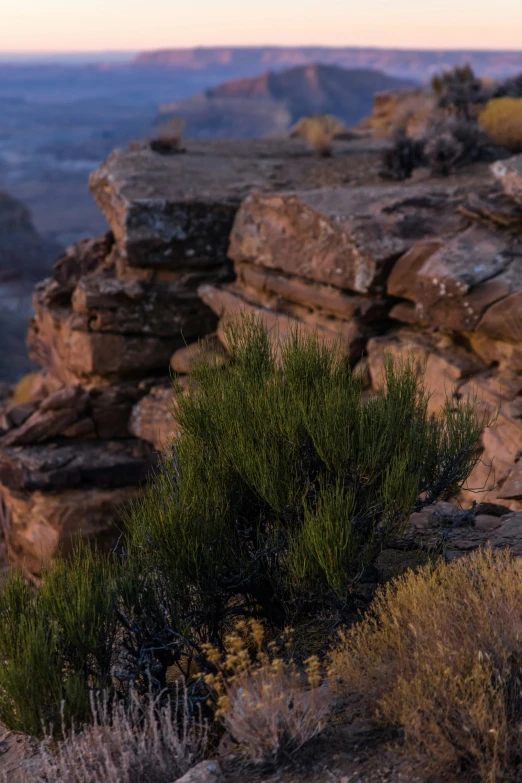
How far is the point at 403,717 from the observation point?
3.17 m

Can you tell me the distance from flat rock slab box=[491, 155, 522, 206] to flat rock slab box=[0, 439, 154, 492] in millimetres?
5957

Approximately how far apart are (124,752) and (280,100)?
171 metres

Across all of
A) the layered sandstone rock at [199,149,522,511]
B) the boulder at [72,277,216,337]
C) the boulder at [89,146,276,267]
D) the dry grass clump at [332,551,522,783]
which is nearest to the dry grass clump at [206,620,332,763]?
the dry grass clump at [332,551,522,783]

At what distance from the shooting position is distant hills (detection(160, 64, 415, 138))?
151m

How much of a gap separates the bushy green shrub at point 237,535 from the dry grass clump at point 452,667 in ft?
1.48

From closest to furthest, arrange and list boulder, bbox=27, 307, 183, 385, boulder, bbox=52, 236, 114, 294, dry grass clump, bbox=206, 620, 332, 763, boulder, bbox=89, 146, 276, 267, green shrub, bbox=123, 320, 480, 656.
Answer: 1. dry grass clump, bbox=206, 620, 332, 763
2. green shrub, bbox=123, 320, 480, 656
3. boulder, bbox=89, 146, 276, 267
4. boulder, bbox=27, 307, 183, 385
5. boulder, bbox=52, 236, 114, 294

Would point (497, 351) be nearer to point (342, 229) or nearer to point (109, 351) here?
point (342, 229)

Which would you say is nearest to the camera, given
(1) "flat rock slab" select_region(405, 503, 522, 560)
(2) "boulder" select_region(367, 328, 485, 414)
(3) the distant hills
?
(1) "flat rock slab" select_region(405, 503, 522, 560)

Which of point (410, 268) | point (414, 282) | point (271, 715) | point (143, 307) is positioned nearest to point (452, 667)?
point (271, 715)

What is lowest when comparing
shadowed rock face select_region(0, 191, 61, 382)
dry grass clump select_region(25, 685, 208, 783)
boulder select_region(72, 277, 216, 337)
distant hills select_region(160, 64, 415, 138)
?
shadowed rock face select_region(0, 191, 61, 382)

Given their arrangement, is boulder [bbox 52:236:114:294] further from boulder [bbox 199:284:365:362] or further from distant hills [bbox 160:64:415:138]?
distant hills [bbox 160:64:415:138]

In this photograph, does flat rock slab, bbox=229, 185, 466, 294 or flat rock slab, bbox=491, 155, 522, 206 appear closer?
flat rock slab, bbox=491, 155, 522, 206

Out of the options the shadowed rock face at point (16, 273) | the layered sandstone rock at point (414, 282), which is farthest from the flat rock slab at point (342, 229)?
the shadowed rock face at point (16, 273)

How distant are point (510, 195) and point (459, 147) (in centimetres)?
299
